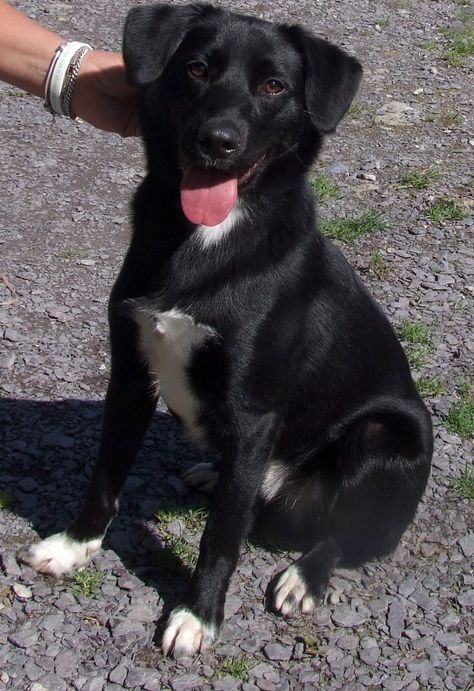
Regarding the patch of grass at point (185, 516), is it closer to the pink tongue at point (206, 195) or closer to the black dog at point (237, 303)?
the black dog at point (237, 303)

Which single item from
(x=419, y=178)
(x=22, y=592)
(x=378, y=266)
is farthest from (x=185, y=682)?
(x=419, y=178)

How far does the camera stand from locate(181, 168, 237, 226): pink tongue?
2.74 meters

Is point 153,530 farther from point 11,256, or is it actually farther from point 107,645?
point 11,256

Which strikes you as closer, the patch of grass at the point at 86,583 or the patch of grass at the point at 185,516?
the patch of grass at the point at 86,583

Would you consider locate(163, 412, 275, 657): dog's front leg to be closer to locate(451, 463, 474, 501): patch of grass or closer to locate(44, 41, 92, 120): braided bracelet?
locate(451, 463, 474, 501): patch of grass

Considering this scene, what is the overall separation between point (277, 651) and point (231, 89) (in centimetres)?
163

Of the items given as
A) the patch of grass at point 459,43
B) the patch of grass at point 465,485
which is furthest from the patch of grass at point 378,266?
the patch of grass at point 459,43

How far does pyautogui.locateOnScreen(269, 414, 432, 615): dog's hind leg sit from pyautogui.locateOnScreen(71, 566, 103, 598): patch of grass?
21.6 inches

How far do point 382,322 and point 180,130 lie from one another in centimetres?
98

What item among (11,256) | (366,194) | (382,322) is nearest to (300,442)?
(382,322)

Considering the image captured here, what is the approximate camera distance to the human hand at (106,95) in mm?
3242

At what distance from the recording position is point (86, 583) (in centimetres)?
313

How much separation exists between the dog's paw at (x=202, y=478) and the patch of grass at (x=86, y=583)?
0.52m

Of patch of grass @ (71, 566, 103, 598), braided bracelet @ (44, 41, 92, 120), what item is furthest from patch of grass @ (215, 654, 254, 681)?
braided bracelet @ (44, 41, 92, 120)
